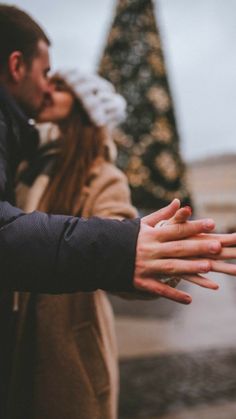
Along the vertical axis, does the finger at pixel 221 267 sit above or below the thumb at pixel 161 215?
below

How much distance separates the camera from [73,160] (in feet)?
6.64

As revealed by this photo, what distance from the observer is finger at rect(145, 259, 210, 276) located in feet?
3.57

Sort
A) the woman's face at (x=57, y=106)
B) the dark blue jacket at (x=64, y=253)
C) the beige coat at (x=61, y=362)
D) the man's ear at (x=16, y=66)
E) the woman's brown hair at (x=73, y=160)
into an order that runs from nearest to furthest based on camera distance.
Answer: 1. the dark blue jacket at (x=64, y=253)
2. the man's ear at (x=16, y=66)
3. the beige coat at (x=61, y=362)
4. the woman's brown hair at (x=73, y=160)
5. the woman's face at (x=57, y=106)

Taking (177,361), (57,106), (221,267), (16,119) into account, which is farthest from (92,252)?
(177,361)

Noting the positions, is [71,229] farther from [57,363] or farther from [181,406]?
[181,406]

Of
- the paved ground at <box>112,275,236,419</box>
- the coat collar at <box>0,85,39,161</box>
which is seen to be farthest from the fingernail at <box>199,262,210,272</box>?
the paved ground at <box>112,275,236,419</box>

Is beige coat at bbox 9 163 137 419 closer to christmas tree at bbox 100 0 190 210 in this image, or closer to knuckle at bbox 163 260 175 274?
knuckle at bbox 163 260 175 274

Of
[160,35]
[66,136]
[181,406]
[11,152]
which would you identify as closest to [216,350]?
[181,406]

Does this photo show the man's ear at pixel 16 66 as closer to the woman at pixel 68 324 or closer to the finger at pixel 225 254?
the woman at pixel 68 324

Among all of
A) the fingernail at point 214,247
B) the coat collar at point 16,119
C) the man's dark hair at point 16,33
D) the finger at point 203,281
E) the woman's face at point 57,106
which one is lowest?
the finger at point 203,281

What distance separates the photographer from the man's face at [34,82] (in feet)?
5.31

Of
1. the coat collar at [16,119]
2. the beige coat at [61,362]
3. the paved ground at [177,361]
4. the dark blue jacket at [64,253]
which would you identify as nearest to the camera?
the dark blue jacket at [64,253]

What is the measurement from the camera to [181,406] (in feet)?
11.0

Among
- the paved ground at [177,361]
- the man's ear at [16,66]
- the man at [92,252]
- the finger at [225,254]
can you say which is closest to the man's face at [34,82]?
the man's ear at [16,66]
